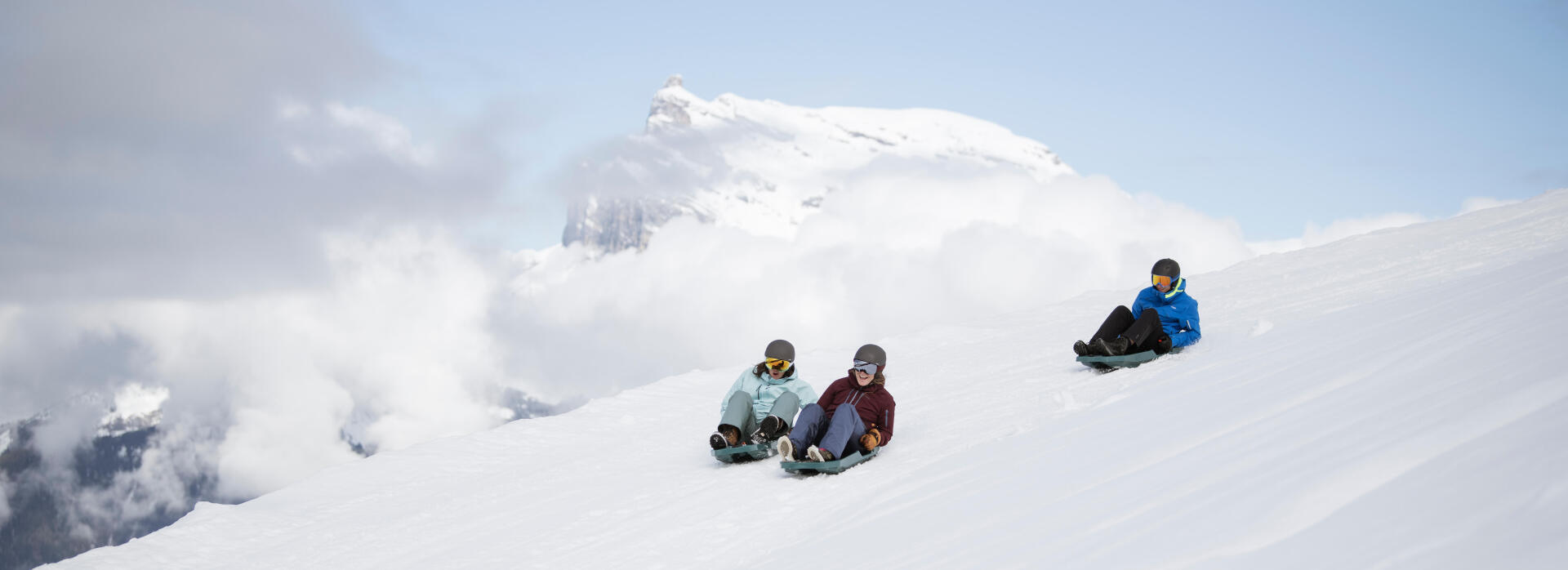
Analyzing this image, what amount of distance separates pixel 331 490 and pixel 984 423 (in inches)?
264

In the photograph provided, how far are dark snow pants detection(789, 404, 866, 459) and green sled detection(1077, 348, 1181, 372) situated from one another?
8.69 feet

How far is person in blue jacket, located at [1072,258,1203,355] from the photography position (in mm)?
8555

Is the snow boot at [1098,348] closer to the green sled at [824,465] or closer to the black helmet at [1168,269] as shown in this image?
the black helmet at [1168,269]

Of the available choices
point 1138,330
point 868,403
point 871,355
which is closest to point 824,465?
point 868,403

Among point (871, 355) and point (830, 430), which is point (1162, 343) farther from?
point (830, 430)

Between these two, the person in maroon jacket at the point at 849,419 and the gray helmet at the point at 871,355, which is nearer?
the person in maroon jacket at the point at 849,419

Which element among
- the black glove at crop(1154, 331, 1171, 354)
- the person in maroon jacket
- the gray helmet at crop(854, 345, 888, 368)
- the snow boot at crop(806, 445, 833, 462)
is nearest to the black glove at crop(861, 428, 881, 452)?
the person in maroon jacket

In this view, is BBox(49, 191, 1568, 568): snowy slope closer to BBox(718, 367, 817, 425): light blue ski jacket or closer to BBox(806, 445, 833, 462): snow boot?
BBox(806, 445, 833, 462): snow boot

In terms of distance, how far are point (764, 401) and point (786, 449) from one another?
4.19 ft

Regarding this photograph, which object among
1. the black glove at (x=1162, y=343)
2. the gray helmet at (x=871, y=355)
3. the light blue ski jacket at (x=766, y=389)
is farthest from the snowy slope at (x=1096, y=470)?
the gray helmet at (x=871, y=355)

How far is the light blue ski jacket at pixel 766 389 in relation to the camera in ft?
26.6

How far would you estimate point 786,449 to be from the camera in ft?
22.8

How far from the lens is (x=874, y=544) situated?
15.7 ft

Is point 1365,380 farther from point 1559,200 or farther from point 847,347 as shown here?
point 1559,200
